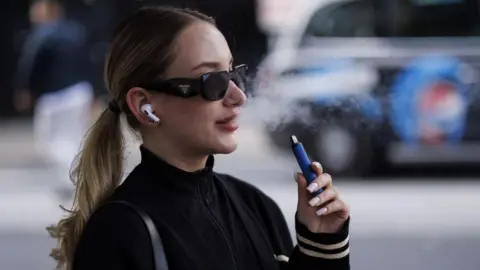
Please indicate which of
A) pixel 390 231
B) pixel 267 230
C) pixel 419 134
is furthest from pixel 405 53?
pixel 267 230

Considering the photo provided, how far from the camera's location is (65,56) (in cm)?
816

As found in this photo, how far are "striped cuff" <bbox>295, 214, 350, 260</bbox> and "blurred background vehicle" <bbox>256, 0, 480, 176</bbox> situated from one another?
21.8 feet

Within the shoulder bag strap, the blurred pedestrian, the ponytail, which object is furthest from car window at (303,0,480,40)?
the shoulder bag strap

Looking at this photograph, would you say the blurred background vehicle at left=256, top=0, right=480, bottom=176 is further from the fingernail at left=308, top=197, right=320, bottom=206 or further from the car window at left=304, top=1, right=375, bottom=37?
the fingernail at left=308, top=197, right=320, bottom=206

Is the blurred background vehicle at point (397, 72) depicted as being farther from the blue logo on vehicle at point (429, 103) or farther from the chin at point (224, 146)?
the chin at point (224, 146)

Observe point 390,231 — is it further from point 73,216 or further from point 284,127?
point 73,216

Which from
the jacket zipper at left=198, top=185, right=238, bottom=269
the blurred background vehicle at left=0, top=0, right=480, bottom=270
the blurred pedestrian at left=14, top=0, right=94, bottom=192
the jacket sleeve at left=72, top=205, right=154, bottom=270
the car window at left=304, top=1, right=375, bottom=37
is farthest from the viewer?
the car window at left=304, top=1, right=375, bottom=37

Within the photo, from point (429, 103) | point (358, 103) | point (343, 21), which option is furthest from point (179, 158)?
point (343, 21)

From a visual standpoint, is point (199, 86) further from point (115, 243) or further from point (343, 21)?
point (343, 21)

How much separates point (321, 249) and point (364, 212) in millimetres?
6017

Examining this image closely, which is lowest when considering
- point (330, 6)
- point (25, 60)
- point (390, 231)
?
point (390, 231)

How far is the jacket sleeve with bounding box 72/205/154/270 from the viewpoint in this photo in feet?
4.98

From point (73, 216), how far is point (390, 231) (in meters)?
5.50

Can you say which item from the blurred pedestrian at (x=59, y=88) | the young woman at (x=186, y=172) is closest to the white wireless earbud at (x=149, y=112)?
the young woman at (x=186, y=172)
